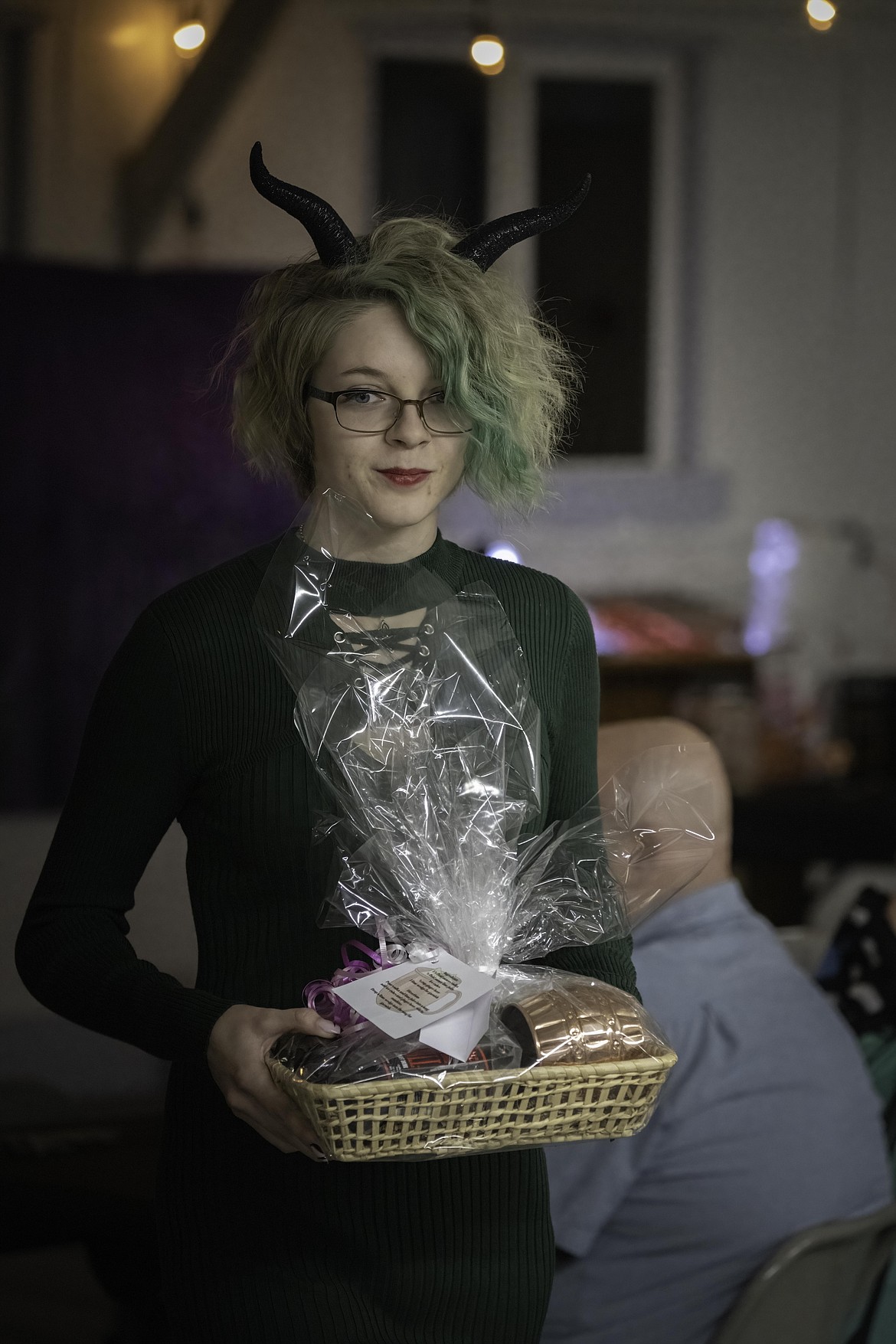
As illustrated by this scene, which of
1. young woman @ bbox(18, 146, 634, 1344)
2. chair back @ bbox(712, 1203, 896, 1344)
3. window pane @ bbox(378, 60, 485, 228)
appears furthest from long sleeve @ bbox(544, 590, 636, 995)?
window pane @ bbox(378, 60, 485, 228)

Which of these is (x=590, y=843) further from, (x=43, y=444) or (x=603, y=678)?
(x=603, y=678)

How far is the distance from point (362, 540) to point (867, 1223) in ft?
3.47

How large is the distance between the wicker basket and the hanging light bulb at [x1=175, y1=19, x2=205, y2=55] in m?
3.06

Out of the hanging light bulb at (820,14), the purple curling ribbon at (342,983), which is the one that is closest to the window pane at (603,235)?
the hanging light bulb at (820,14)

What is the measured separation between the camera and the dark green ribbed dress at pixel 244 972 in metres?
1.11

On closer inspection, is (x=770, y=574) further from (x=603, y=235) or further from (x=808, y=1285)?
(x=808, y=1285)

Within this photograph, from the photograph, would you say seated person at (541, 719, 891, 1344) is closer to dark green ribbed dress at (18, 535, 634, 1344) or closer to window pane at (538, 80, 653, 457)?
dark green ribbed dress at (18, 535, 634, 1344)

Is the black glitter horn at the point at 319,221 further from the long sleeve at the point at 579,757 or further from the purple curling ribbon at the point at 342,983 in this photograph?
the purple curling ribbon at the point at 342,983

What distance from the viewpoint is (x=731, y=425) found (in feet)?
15.7

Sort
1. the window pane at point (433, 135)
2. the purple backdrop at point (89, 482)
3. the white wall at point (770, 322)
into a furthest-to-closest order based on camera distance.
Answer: the white wall at point (770, 322) < the window pane at point (433, 135) < the purple backdrop at point (89, 482)

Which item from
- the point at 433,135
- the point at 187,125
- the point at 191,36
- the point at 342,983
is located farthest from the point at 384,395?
the point at 433,135

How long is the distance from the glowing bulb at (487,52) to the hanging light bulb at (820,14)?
39.5 inches

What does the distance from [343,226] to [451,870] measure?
1.84 feet

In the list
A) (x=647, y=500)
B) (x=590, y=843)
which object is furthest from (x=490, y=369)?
(x=647, y=500)
